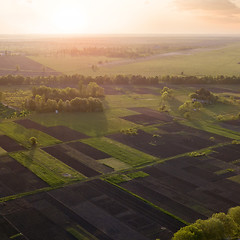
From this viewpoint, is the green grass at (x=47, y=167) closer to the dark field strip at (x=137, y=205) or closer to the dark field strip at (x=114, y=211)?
the dark field strip at (x=114, y=211)

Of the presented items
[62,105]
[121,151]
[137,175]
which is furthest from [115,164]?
[62,105]

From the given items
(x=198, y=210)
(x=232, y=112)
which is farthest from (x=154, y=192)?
(x=232, y=112)

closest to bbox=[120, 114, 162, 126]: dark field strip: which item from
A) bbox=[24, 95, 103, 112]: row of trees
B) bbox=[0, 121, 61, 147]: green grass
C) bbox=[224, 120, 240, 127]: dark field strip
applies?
bbox=[24, 95, 103, 112]: row of trees

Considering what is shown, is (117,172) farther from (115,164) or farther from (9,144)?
(9,144)

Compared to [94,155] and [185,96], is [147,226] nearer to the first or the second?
[94,155]

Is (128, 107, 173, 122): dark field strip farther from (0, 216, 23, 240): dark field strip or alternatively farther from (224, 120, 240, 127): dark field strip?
(0, 216, 23, 240): dark field strip

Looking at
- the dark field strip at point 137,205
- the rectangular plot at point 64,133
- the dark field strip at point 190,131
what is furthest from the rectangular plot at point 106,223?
the dark field strip at point 190,131
